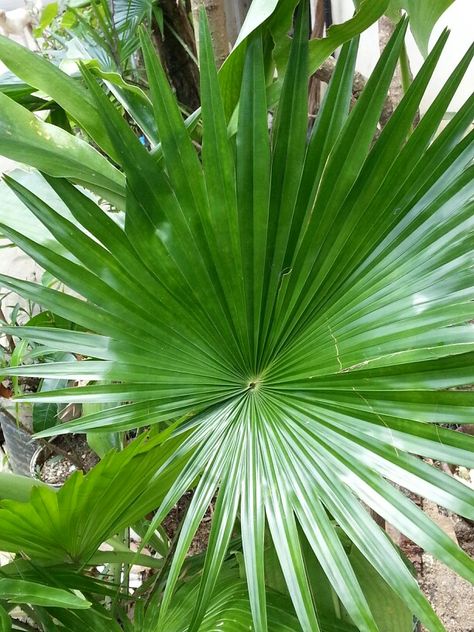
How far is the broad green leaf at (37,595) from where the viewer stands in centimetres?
42

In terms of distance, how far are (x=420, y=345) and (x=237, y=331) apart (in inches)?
7.7

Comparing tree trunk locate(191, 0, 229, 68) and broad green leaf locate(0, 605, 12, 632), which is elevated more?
tree trunk locate(191, 0, 229, 68)

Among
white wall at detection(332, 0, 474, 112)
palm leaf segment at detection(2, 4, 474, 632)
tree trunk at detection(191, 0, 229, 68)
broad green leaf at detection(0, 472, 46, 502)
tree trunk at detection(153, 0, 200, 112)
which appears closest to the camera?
palm leaf segment at detection(2, 4, 474, 632)

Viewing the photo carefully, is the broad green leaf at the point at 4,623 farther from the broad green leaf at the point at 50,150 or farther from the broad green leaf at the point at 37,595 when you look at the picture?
the broad green leaf at the point at 50,150

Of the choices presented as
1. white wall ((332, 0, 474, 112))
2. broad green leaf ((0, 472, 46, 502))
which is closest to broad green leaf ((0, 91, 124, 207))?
broad green leaf ((0, 472, 46, 502))

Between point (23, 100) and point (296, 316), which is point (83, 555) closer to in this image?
point (296, 316)

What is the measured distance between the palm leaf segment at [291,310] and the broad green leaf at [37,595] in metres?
0.09

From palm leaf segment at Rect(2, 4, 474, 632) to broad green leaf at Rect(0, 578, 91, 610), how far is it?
86 mm

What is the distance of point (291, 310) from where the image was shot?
0.53m

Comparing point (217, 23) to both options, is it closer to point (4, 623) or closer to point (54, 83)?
point (54, 83)

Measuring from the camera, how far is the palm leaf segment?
41 centimetres

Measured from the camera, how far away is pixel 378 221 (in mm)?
492

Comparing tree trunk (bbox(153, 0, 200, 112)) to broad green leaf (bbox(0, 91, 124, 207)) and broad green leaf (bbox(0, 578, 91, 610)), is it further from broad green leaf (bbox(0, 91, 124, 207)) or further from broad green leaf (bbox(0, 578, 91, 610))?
broad green leaf (bbox(0, 578, 91, 610))

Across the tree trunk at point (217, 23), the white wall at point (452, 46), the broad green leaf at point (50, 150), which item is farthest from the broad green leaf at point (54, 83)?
the white wall at point (452, 46)
